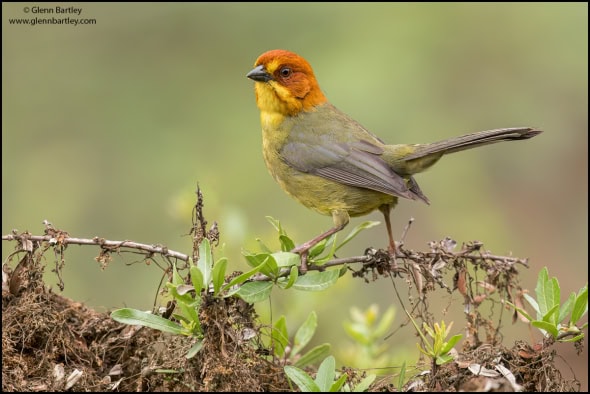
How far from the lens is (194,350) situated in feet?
9.89

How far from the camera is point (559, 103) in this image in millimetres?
9266

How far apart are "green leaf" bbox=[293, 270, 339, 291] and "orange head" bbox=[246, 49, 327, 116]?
2.34 metres

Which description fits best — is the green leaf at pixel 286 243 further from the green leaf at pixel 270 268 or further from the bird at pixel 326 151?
the bird at pixel 326 151

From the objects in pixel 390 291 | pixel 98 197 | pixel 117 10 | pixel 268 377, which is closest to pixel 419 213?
pixel 390 291

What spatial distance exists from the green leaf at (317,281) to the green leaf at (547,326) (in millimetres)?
Answer: 764

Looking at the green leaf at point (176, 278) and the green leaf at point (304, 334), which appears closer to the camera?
the green leaf at point (176, 278)

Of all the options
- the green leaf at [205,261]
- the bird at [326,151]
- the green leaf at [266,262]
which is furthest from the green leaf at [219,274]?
the bird at [326,151]

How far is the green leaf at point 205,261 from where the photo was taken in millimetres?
3035

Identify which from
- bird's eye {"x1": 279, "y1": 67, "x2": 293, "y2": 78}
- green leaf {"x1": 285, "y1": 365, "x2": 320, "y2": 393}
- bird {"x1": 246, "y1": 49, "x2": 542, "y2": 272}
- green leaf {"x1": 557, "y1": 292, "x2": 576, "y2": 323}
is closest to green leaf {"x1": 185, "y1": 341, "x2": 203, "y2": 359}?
green leaf {"x1": 285, "y1": 365, "x2": 320, "y2": 393}

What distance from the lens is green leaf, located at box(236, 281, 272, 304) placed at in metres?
3.10

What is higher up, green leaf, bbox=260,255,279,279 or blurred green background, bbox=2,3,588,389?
blurred green background, bbox=2,3,588,389

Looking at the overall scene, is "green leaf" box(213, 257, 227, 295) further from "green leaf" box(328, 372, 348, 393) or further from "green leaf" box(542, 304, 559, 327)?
"green leaf" box(542, 304, 559, 327)

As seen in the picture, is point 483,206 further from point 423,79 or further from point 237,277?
point 237,277

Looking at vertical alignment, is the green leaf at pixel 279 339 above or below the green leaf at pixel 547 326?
below
